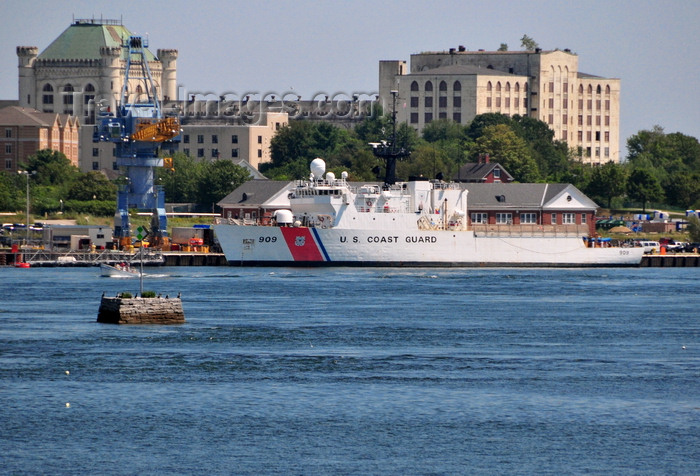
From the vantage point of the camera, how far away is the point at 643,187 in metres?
135

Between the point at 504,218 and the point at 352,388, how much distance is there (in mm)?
67222

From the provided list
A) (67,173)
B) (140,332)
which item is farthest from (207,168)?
(140,332)

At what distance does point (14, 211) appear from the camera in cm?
12288

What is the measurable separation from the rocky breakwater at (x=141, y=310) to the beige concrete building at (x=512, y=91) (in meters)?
130

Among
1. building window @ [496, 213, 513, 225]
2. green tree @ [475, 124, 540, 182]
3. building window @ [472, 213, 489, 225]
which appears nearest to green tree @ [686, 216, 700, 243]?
building window @ [496, 213, 513, 225]

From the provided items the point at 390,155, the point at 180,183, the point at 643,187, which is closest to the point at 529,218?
the point at 390,155

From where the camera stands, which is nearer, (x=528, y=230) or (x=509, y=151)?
(x=528, y=230)

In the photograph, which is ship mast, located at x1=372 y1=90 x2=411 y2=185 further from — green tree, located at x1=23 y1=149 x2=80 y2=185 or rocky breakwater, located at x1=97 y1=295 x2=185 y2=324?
green tree, located at x1=23 y1=149 x2=80 y2=185

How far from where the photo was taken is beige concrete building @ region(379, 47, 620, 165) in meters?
182

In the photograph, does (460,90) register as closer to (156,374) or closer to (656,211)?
(656,211)

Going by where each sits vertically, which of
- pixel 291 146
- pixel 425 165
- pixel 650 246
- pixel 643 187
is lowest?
pixel 650 246

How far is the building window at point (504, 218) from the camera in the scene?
105938 mm

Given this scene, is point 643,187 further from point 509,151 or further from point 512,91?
point 512,91

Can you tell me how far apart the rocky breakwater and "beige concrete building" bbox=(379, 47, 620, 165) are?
13002cm
